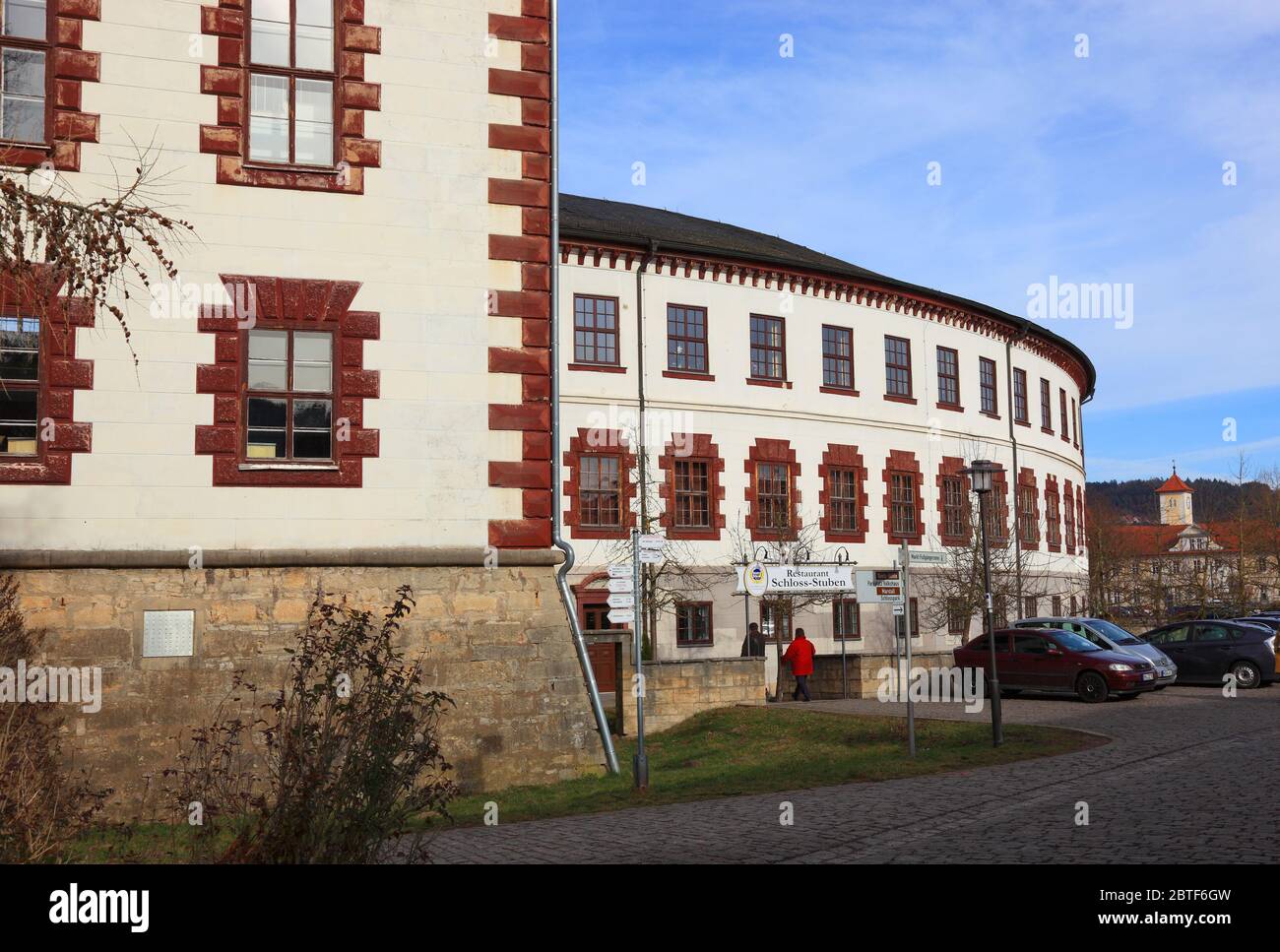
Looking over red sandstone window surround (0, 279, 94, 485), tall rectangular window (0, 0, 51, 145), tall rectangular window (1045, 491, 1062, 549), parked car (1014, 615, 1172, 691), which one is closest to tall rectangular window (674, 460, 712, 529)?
parked car (1014, 615, 1172, 691)

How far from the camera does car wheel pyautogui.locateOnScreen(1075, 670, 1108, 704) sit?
24.9 metres

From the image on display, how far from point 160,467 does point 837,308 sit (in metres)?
28.2

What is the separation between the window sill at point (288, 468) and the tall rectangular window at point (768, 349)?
23.7 meters

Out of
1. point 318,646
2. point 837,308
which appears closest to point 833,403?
point 837,308

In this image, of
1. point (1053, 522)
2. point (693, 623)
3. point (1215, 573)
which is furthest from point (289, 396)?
→ point (1215, 573)

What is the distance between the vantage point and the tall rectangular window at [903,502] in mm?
40562

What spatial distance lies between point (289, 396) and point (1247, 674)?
2226 centimetres

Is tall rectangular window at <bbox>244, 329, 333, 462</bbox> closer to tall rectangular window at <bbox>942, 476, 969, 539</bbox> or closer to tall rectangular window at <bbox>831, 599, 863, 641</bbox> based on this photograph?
tall rectangular window at <bbox>831, 599, 863, 641</bbox>

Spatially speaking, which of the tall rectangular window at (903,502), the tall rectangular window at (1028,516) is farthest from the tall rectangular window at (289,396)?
the tall rectangular window at (1028,516)

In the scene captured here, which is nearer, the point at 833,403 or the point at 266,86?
the point at 266,86

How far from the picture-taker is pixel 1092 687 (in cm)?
2511

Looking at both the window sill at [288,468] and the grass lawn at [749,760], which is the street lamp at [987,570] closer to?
the grass lawn at [749,760]

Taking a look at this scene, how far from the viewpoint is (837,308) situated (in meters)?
39.9
